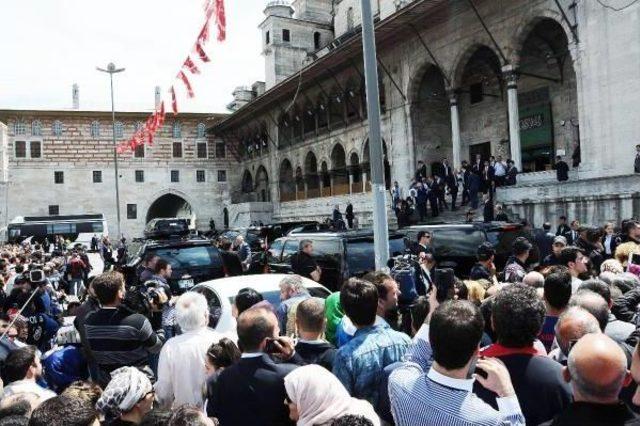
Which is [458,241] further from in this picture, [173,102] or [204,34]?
[173,102]

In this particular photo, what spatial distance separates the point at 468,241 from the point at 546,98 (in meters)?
15.8

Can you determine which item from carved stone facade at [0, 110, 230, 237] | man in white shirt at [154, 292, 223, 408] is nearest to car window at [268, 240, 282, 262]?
man in white shirt at [154, 292, 223, 408]

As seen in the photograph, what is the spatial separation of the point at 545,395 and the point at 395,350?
2.96ft

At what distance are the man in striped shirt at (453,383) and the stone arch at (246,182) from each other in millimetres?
47164

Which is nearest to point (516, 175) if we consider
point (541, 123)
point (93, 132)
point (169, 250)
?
point (541, 123)

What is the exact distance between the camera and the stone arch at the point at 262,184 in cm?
4588

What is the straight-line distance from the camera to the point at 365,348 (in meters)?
3.12

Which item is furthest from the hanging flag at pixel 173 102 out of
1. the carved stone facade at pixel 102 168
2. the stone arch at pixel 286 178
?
the carved stone facade at pixel 102 168

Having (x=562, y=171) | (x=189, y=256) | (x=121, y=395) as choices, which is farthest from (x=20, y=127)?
(x=121, y=395)

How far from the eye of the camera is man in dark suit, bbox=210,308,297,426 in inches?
110

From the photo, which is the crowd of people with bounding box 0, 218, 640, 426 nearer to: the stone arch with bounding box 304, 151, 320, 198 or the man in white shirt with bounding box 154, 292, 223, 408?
the man in white shirt with bounding box 154, 292, 223, 408

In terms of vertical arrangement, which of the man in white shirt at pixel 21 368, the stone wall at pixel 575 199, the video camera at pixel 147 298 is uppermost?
the stone wall at pixel 575 199

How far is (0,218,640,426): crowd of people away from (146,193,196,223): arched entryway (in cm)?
4861

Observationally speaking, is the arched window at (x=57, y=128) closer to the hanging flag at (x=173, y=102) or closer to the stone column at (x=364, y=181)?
the stone column at (x=364, y=181)
